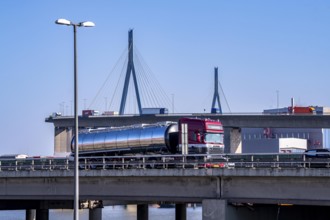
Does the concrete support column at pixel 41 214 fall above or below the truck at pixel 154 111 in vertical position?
below

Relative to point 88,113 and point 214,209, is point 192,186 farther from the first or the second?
point 88,113

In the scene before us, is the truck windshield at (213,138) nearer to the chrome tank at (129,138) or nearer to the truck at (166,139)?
the truck at (166,139)

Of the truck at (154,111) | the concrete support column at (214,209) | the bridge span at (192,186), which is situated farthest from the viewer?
the truck at (154,111)

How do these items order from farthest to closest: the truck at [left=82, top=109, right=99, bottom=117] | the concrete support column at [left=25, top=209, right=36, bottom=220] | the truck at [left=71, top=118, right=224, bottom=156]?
the truck at [left=82, top=109, right=99, bottom=117]
the concrete support column at [left=25, top=209, right=36, bottom=220]
the truck at [left=71, top=118, right=224, bottom=156]

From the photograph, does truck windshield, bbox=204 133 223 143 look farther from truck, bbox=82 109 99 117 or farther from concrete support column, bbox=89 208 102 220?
truck, bbox=82 109 99 117

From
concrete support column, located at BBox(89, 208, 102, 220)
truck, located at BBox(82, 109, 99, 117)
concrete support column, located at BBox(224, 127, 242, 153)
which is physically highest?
truck, located at BBox(82, 109, 99, 117)

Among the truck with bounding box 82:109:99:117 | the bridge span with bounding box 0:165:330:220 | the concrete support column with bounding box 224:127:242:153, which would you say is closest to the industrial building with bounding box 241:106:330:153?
the concrete support column with bounding box 224:127:242:153

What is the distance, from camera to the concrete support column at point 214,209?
3878cm

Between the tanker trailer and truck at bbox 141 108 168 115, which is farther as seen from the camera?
truck at bbox 141 108 168 115

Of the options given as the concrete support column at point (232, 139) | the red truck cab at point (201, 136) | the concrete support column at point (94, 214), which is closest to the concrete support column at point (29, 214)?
the concrete support column at point (94, 214)

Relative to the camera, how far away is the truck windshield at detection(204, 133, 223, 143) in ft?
182

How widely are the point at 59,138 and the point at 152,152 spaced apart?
95.9 meters

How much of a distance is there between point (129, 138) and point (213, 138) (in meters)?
6.87

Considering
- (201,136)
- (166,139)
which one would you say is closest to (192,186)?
(201,136)
